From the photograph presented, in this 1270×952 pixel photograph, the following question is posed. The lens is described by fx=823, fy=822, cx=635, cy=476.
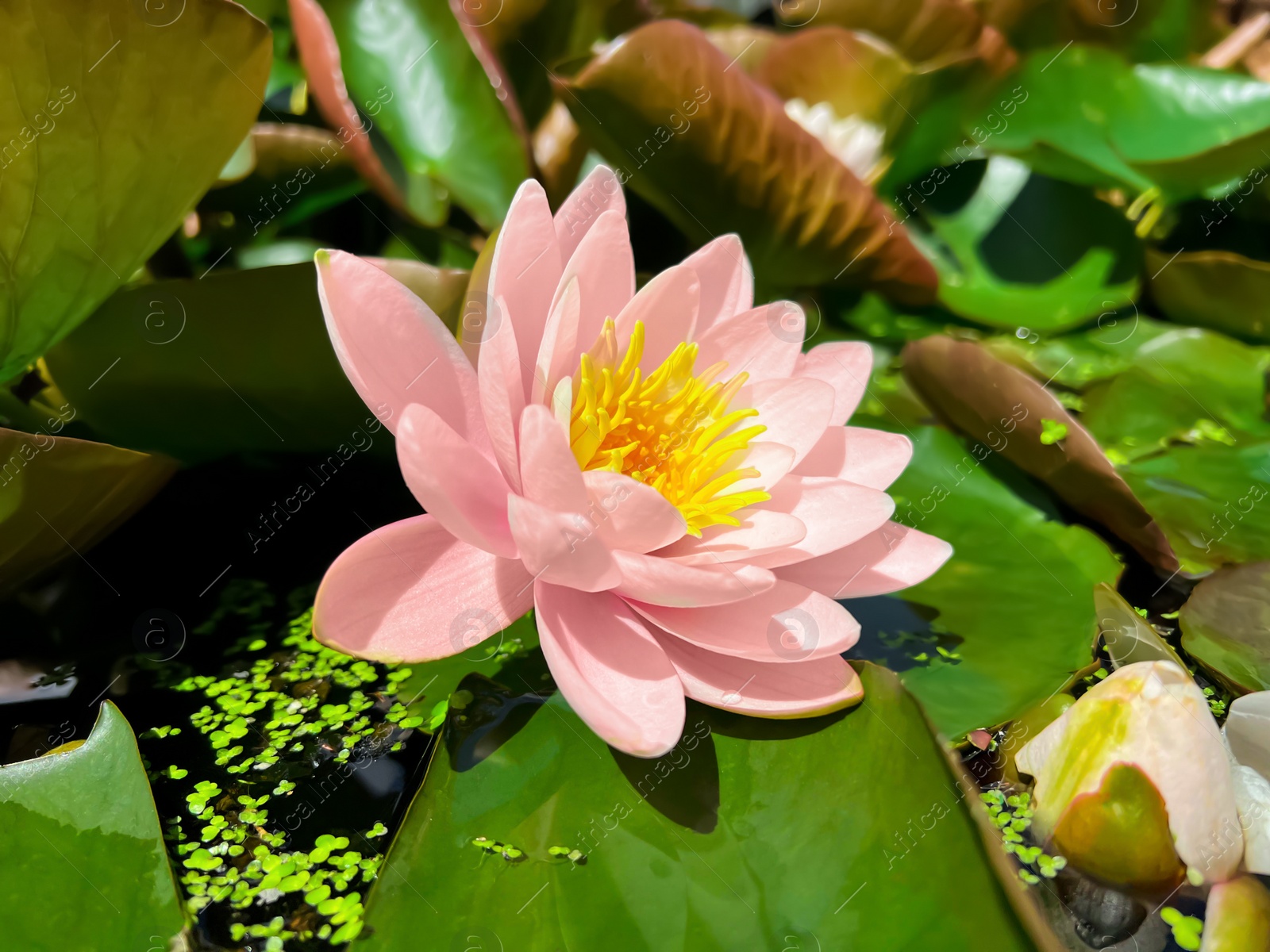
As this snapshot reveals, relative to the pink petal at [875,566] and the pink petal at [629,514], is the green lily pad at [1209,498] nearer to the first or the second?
the pink petal at [875,566]

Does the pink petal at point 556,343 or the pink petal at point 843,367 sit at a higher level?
the pink petal at point 556,343

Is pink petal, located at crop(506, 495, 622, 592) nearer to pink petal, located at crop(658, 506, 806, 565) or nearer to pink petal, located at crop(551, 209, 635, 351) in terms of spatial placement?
pink petal, located at crop(658, 506, 806, 565)

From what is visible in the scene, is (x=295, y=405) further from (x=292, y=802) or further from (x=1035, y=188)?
(x=1035, y=188)

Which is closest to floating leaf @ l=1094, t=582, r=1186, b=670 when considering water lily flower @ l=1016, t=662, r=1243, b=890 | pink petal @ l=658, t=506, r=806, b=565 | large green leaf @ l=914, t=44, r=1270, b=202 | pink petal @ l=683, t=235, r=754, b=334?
water lily flower @ l=1016, t=662, r=1243, b=890

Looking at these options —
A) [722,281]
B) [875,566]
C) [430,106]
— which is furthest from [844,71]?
[875,566]

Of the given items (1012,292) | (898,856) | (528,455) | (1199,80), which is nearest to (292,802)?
(528,455)

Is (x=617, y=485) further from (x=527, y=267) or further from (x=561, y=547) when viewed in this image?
(x=527, y=267)

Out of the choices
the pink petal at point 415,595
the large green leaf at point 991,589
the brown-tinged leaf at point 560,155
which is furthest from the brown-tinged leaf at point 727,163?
the pink petal at point 415,595
